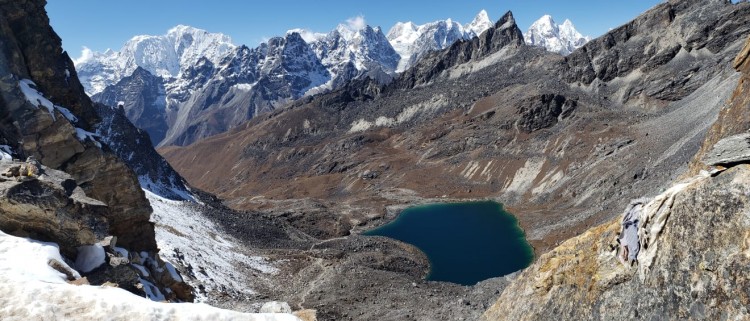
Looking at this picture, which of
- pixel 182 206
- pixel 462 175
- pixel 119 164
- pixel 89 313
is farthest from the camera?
pixel 462 175

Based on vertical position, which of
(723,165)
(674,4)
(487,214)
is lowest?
(487,214)

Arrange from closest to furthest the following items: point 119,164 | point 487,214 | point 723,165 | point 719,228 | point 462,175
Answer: point 719,228
point 723,165
point 119,164
point 487,214
point 462,175

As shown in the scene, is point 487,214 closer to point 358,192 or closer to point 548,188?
point 548,188

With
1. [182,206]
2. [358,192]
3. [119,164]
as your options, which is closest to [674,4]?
[358,192]

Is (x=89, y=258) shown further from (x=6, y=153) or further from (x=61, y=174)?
(x=6, y=153)

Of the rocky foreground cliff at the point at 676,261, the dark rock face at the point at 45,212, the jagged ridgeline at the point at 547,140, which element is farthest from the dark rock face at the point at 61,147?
the rocky foreground cliff at the point at 676,261

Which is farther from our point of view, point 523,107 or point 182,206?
point 523,107

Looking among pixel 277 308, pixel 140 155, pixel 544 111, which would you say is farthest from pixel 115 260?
pixel 544 111
